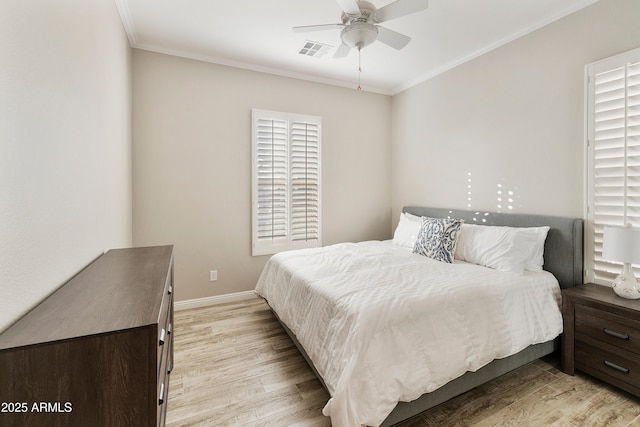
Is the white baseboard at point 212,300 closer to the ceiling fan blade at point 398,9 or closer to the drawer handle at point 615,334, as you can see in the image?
the ceiling fan blade at point 398,9

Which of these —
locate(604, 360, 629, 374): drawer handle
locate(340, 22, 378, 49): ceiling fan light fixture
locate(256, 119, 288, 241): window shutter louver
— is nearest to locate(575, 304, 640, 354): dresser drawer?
locate(604, 360, 629, 374): drawer handle

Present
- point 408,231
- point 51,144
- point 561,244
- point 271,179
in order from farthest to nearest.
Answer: point 271,179
point 408,231
point 561,244
point 51,144

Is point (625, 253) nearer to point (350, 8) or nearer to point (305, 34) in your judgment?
point (350, 8)

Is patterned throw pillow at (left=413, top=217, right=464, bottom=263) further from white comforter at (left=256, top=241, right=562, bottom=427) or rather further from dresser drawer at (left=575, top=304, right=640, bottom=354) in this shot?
dresser drawer at (left=575, top=304, right=640, bottom=354)

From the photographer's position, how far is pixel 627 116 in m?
2.11

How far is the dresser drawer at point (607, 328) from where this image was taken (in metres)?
1.79

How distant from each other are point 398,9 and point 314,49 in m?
1.41

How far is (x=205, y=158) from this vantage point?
3340 mm

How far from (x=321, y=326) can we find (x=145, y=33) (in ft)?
10.5

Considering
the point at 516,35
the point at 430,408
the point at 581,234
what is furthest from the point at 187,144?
the point at 581,234

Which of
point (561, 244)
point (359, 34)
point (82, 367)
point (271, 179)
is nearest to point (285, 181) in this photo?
point (271, 179)

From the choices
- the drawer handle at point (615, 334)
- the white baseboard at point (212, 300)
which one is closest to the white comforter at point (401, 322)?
the drawer handle at point (615, 334)

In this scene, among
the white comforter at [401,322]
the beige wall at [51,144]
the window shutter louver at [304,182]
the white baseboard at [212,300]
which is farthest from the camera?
the window shutter louver at [304,182]

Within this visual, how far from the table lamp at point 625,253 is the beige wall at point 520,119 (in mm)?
551
